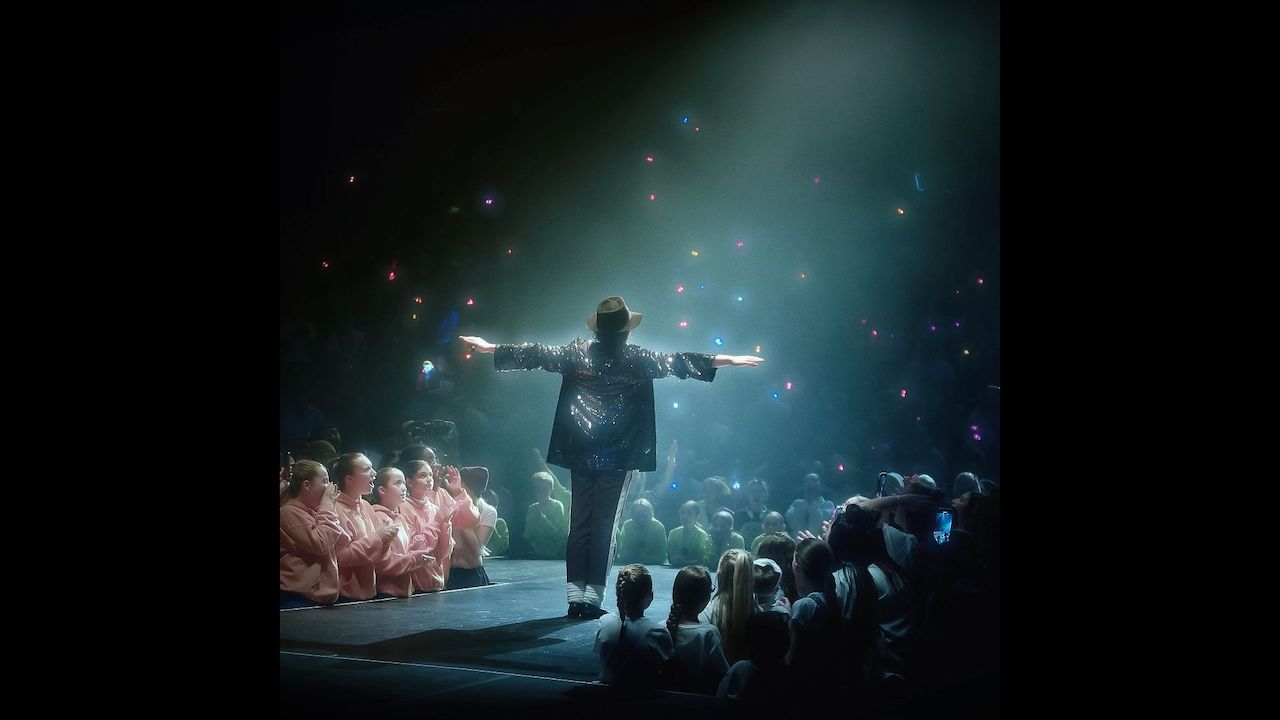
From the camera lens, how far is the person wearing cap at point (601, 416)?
3.61 meters

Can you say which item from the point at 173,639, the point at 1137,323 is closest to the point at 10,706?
the point at 173,639

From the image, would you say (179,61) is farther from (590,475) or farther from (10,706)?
(590,475)

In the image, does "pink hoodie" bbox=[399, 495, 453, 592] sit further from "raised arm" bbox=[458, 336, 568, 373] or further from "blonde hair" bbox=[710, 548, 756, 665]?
"blonde hair" bbox=[710, 548, 756, 665]

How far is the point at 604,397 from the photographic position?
3.72 metres

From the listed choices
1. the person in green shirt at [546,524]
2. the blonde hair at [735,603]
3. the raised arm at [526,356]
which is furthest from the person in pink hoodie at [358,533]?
the blonde hair at [735,603]

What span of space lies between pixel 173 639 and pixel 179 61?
4.59 ft

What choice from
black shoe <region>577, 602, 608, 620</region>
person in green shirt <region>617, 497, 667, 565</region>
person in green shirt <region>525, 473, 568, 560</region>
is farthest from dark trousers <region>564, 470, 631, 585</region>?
person in green shirt <region>525, 473, 568, 560</region>

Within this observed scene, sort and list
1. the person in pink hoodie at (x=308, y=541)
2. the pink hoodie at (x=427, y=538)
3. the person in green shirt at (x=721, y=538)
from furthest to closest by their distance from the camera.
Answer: the person in green shirt at (x=721, y=538)
the pink hoodie at (x=427, y=538)
the person in pink hoodie at (x=308, y=541)

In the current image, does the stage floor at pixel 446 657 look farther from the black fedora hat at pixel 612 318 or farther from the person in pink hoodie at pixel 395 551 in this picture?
the black fedora hat at pixel 612 318

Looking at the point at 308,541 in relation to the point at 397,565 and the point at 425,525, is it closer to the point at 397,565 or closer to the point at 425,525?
the point at 397,565

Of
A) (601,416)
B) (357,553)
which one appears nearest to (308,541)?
(357,553)

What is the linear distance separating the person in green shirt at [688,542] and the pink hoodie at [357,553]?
180 cm

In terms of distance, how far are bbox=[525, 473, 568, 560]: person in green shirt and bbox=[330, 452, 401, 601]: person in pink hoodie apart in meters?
1.68

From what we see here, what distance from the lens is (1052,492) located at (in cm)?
193
